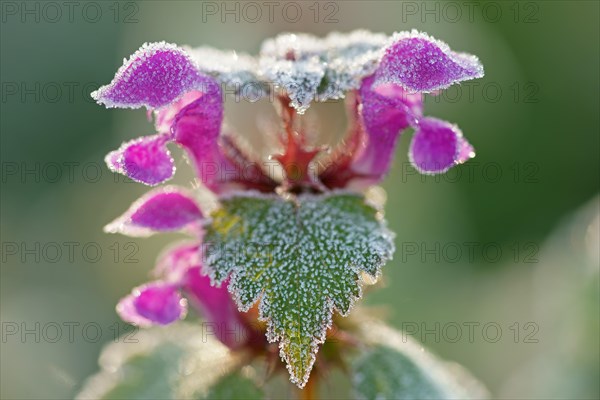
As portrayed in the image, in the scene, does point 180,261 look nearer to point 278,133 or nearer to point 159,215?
point 159,215

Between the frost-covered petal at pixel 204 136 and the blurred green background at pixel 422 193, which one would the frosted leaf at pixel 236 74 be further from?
the blurred green background at pixel 422 193

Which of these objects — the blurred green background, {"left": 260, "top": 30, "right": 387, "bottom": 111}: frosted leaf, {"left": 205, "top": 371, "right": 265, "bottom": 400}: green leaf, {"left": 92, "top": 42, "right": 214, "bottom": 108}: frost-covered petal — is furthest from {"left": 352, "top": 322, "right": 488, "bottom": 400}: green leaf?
the blurred green background

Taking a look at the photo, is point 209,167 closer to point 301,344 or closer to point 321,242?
point 321,242

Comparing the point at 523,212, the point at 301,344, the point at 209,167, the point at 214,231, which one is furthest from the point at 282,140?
the point at 523,212

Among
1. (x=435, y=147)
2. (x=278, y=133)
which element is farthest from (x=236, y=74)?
(x=435, y=147)

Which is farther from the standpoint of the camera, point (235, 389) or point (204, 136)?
point (235, 389)

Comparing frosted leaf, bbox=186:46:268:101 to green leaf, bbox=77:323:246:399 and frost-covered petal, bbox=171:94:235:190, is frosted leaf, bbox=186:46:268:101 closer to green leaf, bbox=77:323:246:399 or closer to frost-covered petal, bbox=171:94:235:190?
frost-covered petal, bbox=171:94:235:190

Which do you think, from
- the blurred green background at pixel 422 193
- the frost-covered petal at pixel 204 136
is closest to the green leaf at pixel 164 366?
the frost-covered petal at pixel 204 136
